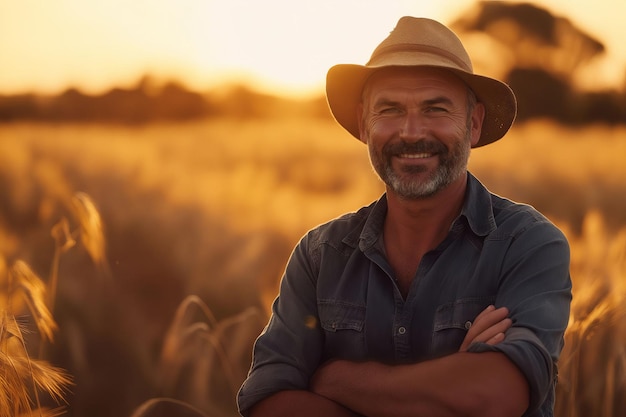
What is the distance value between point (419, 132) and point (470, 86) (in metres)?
0.25

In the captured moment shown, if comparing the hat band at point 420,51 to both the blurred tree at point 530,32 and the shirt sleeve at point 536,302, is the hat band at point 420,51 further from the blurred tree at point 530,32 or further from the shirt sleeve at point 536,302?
the blurred tree at point 530,32

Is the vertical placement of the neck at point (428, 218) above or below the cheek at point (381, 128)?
below

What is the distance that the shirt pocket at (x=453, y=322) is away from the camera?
8.62 ft

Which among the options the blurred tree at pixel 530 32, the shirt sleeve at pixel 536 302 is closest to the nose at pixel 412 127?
→ the shirt sleeve at pixel 536 302

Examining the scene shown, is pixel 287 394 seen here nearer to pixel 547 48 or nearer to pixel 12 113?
pixel 12 113

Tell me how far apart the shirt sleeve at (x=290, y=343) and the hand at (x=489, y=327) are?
1.43ft

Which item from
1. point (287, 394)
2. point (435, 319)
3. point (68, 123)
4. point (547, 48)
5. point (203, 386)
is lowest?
point (203, 386)

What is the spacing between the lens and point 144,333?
192 inches

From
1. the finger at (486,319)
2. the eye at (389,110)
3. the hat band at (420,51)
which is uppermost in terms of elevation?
the hat band at (420,51)

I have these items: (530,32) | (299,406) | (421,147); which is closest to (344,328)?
(299,406)

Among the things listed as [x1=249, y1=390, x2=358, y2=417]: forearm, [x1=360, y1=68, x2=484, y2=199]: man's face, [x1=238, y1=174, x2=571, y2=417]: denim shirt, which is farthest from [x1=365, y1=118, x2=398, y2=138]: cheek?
[x1=249, y1=390, x2=358, y2=417]: forearm

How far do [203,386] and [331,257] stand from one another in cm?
177

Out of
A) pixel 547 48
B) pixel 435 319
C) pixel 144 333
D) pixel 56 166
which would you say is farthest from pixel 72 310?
pixel 547 48

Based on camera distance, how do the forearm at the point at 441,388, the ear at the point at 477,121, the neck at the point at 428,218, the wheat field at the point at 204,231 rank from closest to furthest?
the forearm at the point at 441,388, the neck at the point at 428,218, the ear at the point at 477,121, the wheat field at the point at 204,231
